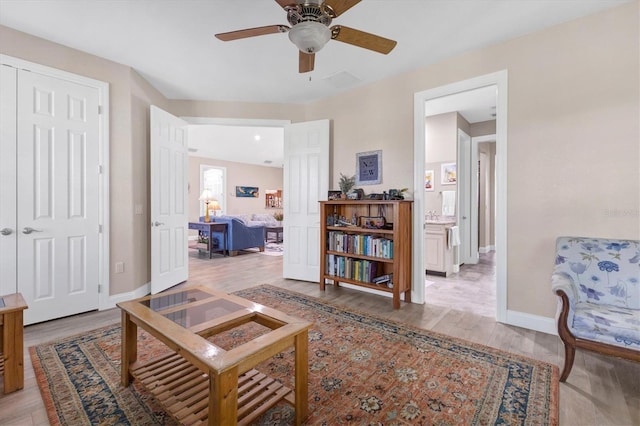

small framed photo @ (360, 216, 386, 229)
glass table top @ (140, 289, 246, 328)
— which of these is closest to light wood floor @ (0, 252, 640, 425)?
glass table top @ (140, 289, 246, 328)

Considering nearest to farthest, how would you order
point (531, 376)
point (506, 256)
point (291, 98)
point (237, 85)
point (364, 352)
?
point (531, 376), point (364, 352), point (506, 256), point (237, 85), point (291, 98)

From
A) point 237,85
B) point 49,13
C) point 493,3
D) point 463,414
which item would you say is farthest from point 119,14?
point 463,414

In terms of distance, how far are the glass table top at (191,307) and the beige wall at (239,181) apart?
7.62 m

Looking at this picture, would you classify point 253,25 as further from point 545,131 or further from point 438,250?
point 438,250

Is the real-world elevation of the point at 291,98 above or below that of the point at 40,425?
above

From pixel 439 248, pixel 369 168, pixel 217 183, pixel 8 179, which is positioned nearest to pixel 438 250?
pixel 439 248

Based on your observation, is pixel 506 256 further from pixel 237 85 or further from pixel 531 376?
pixel 237 85

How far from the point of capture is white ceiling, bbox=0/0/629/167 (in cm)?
227

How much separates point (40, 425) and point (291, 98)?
409 centimetres

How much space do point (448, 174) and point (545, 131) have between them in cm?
255

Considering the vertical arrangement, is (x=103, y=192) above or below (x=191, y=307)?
above

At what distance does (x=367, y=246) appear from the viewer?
3.47m

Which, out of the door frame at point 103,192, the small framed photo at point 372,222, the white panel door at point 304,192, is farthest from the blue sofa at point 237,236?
the small framed photo at point 372,222

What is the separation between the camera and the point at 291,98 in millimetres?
4285
